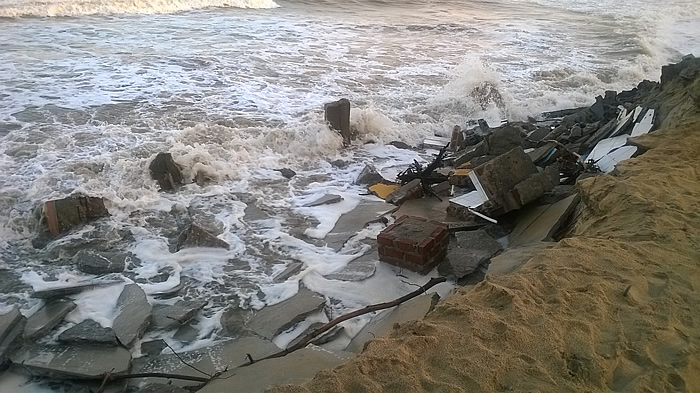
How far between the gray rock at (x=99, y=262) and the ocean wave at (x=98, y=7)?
15484 millimetres

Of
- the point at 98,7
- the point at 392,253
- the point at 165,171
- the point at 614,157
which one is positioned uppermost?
the point at 98,7

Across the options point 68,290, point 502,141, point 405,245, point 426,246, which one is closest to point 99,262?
point 68,290

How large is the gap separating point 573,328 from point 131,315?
345 cm

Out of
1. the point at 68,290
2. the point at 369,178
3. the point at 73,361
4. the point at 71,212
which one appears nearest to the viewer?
the point at 73,361

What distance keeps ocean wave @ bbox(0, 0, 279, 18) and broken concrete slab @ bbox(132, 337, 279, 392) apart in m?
17.4

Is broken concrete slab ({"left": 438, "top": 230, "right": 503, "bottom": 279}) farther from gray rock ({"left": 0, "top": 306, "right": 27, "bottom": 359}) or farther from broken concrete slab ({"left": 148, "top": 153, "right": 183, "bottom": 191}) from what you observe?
broken concrete slab ({"left": 148, "top": 153, "right": 183, "bottom": 191})

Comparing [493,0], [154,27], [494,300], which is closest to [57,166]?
[494,300]

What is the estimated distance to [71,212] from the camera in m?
5.76

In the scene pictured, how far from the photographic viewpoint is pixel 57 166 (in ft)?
23.2

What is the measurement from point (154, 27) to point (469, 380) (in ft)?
57.1

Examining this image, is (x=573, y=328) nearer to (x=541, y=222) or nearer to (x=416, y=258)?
(x=416, y=258)

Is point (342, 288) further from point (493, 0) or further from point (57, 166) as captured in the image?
point (493, 0)

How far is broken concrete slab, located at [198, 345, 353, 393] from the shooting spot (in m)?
3.15

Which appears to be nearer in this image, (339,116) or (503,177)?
(503,177)
